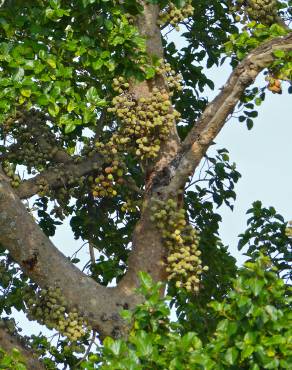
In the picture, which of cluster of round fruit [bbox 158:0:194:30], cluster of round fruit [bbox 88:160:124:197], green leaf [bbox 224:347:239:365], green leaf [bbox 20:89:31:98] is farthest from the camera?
cluster of round fruit [bbox 158:0:194:30]

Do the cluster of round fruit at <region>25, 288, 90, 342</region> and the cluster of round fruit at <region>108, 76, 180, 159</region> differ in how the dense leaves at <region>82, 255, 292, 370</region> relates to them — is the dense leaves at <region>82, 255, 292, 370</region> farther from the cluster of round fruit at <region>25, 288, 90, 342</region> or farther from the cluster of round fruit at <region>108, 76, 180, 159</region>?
the cluster of round fruit at <region>108, 76, 180, 159</region>

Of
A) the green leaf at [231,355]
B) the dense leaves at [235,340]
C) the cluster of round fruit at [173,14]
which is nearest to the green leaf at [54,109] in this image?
the cluster of round fruit at [173,14]

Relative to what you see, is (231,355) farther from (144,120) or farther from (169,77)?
(169,77)

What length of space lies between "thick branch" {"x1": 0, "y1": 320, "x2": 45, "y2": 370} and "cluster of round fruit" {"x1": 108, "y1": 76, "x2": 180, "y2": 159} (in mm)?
1884

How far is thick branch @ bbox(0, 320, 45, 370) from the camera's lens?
9.78m

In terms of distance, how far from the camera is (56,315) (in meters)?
9.78

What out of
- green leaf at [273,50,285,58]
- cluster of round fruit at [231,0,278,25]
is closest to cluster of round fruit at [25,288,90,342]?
green leaf at [273,50,285,58]

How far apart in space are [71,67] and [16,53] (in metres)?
0.50

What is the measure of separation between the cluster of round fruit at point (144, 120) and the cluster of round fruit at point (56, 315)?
1.43m

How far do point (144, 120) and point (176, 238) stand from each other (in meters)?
1.09

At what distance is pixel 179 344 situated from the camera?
7.21 meters

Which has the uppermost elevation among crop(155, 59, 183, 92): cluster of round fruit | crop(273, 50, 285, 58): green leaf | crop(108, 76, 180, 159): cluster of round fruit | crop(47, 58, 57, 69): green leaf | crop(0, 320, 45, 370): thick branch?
crop(273, 50, 285, 58): green leaf

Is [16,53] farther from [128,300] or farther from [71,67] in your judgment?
[128,300]

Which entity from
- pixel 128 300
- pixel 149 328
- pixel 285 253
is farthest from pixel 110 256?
pixel 149 328
